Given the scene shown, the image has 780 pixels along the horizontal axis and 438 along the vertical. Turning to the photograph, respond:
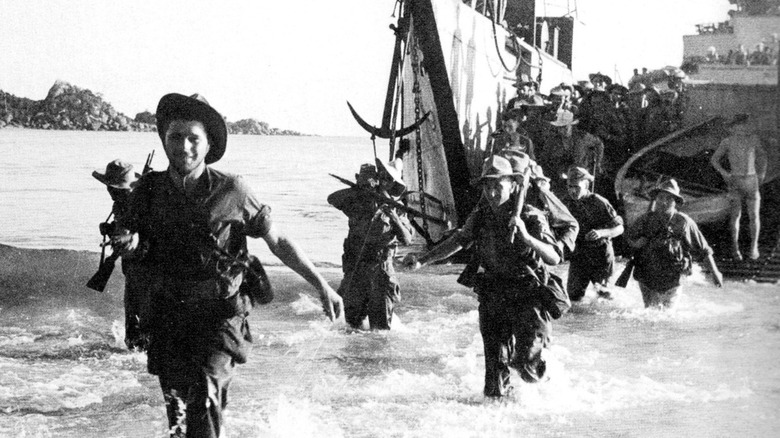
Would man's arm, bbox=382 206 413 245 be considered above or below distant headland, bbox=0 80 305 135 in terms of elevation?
below

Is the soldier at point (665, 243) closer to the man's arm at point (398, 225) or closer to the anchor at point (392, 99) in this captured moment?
the man's arm at point (398, 225)

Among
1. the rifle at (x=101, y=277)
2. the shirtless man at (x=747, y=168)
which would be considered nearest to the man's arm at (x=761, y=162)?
the shirtless man at (x=747, y=168)

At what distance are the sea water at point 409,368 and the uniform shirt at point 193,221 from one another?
1.64m

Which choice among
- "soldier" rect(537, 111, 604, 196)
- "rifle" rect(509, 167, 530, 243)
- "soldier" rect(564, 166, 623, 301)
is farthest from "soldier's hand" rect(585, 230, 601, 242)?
"soldier" rect(537, 111, 604, 196)

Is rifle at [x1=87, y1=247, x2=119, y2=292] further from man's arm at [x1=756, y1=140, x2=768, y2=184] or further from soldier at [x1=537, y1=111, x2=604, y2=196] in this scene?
soldier at [x1=537, y1=111, x2=604, y2=196]

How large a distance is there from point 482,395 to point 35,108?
4.56 metres

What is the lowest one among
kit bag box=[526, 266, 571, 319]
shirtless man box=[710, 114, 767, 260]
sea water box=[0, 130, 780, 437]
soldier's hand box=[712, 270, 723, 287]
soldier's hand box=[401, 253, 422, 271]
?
sea water box=[0, 130, 780, 437]

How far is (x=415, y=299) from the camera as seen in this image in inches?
395

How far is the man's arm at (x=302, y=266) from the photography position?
333cm

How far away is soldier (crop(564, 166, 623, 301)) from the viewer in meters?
8.19

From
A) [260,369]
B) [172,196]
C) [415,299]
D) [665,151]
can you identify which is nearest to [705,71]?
[172,196]

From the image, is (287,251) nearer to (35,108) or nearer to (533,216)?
(533,216)

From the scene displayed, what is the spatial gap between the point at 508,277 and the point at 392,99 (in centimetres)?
595

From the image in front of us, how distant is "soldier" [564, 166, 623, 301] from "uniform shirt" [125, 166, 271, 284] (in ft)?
16.2
